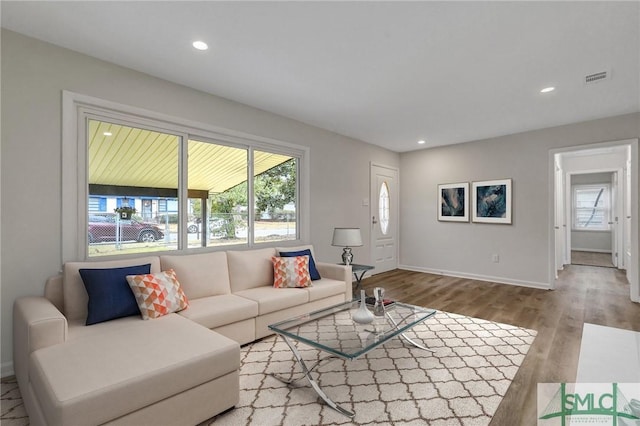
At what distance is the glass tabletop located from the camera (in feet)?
6.32

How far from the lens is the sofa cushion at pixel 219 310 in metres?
2.46

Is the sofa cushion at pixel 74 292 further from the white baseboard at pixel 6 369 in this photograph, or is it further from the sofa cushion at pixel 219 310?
the sofa cushion at pixel 219 310

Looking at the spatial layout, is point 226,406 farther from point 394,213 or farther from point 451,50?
point 394,213

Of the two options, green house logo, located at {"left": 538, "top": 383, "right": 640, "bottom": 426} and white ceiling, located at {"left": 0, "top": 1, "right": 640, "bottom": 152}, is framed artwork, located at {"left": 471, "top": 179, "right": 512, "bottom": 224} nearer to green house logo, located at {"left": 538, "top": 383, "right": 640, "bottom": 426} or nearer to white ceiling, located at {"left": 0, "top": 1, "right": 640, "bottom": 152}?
white ceiling, located at {"left": 0, "top": 1, "right": 640, "bottom": 152}

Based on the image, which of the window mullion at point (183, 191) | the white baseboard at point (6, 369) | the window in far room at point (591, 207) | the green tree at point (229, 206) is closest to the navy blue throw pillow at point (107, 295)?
the white baseboard at point (6, 369)

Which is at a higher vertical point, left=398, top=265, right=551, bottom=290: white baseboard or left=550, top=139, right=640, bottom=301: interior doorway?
left=550, top=139, right=640, bottom=301: interior doorway

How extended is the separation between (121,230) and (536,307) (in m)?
4.81

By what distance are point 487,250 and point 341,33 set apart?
4621 mm

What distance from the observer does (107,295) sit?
228 centimetres

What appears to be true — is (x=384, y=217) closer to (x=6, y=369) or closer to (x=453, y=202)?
(x=453, y=202)

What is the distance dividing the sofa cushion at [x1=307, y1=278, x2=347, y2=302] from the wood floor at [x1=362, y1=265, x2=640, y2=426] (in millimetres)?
1127

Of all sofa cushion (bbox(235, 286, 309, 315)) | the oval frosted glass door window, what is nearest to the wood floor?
the oval frosted glass door window

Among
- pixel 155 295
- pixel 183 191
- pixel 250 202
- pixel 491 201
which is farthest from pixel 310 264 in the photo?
pixel 491 201

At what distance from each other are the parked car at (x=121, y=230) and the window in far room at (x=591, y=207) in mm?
10887
